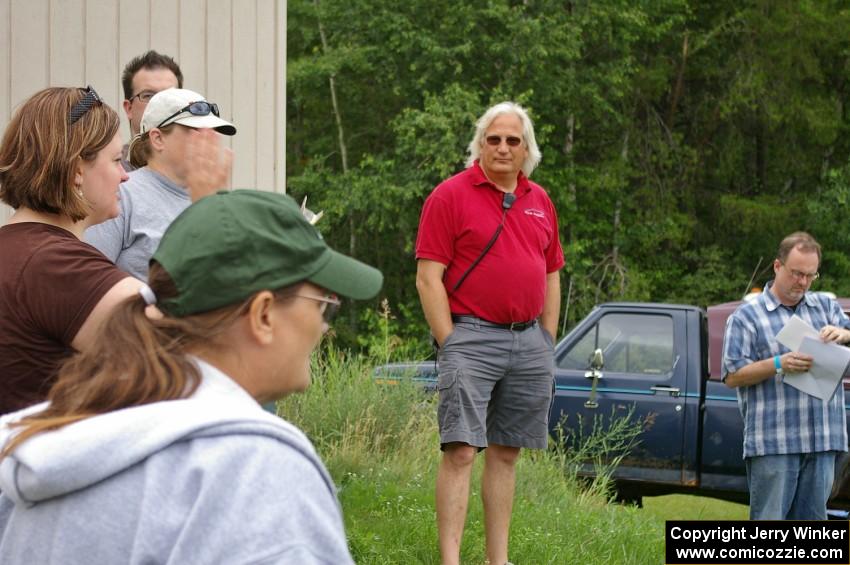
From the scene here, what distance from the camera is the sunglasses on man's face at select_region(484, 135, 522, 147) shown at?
5512mm

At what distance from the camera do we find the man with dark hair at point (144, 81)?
4.31m

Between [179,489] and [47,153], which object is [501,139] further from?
[179,489]

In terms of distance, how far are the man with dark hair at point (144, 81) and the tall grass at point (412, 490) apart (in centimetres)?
227

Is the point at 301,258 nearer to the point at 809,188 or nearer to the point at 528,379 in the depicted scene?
the point at 528,379

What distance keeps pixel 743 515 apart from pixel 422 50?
48.9ft

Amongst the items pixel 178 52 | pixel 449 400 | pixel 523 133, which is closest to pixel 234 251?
pixel 449 400

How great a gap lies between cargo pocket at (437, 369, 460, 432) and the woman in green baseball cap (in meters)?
3.37

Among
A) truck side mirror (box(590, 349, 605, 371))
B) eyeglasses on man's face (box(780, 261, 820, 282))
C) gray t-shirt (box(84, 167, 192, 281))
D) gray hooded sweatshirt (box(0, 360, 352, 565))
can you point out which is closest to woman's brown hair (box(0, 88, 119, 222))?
gray t-shirt (box(84, 167, 192, 281))

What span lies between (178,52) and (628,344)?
5521mm

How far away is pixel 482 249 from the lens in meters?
5.22

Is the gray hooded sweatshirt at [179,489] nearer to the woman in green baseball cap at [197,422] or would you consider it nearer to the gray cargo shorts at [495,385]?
the woman in green baseball cap at [197,422]

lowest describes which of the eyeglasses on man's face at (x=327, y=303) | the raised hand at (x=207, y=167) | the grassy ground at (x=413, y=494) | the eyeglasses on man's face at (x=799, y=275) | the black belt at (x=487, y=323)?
the grassy ground at (x=413, y=494)

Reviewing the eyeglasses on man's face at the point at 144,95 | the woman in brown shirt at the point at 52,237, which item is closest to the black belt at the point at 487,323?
the eyeglasses on man's face at the point at 144,95

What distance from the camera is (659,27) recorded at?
24203mm
